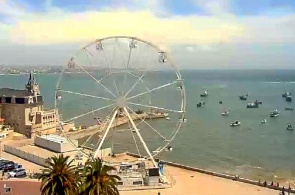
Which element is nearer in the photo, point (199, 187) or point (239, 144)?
point (199, 187)

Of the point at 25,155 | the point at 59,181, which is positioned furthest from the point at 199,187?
the point at 59,181

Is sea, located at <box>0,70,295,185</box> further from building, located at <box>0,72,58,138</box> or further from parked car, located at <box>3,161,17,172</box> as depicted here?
parked car, located at <box>3,161,17,172</box>

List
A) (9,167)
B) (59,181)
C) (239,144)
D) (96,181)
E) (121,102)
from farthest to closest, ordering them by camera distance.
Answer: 1. (239,144)
2. (9,167)
3. (121,102)
4. (59,181)
5. (96,181)

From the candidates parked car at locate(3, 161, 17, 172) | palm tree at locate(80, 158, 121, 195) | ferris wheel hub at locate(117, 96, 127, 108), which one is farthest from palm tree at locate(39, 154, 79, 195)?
parked car at locate(3, 161, 17, 172)

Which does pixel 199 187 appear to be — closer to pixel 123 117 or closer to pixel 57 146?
pixel 57 146

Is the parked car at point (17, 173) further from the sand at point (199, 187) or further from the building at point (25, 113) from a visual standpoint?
the building at point (25, 113)

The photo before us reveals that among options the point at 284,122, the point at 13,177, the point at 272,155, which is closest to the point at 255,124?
the point at 284,122

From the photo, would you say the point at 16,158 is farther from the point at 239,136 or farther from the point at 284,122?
the point at 284,122

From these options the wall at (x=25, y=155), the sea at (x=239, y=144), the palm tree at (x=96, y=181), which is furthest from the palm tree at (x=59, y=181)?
the sea at (x=239, y=144)
